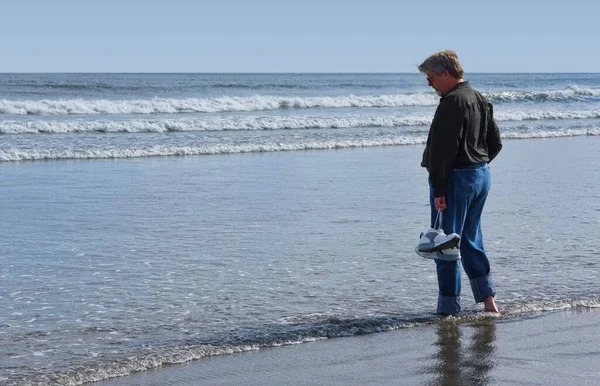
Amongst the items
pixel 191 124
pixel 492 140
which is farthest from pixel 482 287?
pixel 191 124

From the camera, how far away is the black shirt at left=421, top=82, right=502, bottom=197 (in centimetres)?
614

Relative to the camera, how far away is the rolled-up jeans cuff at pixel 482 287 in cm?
663

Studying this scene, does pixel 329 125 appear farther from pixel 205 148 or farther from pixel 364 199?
pixel 364 199

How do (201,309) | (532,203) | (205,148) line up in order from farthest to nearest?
(205,148) → (532,203) → (201,309)

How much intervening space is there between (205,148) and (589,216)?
34.9 feet

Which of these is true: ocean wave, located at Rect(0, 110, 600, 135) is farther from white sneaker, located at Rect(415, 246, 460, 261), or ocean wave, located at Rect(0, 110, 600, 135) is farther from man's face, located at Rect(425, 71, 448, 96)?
white sneaker, located at Rect(415, 246, 460, 261)

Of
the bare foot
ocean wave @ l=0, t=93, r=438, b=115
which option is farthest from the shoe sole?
ocean wave @ l=0, t=93, r=438, b=115

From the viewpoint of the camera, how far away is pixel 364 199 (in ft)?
39.9

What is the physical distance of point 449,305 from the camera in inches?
256

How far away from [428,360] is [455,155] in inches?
53.4

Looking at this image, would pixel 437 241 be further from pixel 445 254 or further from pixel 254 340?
pixel 254 340

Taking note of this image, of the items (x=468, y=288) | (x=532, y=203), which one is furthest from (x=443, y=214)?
(x=532, y=203)

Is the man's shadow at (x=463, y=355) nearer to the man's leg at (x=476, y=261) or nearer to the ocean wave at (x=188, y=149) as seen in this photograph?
the man's leg at (x=476, y=261)

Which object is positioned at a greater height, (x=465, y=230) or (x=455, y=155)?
(x=455, y=155)
